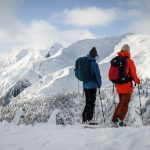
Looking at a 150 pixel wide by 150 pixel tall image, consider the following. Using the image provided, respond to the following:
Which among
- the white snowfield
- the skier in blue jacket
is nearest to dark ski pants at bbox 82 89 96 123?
the skier in blue jacket

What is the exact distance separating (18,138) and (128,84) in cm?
424

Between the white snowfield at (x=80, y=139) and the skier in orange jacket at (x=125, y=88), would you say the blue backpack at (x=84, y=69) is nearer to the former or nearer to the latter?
the skier in orange jacket at (x=125, y=88)

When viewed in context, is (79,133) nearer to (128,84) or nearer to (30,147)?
(30,147)

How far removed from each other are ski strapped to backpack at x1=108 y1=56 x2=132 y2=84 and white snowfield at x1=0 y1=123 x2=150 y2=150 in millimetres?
2193

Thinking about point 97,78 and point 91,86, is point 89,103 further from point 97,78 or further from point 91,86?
point 97,78

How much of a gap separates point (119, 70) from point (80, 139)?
3.63 meters

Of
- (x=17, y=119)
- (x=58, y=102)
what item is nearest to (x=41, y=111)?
(x=58, y=102)

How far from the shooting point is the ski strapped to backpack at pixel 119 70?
46.9ft

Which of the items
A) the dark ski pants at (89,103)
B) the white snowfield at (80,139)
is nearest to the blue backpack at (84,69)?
the dark ski pants at (89,103)

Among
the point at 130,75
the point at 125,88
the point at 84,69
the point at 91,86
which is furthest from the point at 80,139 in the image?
the point at 84,69

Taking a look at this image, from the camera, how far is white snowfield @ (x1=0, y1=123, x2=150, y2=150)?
1066cm

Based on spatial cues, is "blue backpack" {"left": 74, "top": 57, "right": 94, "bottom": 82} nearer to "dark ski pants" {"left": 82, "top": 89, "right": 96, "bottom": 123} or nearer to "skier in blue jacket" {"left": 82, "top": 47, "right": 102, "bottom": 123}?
"skier in blue jacket" {"left": 82, "top": 47, "right": 102, "bottom": 123}

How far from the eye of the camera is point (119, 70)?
14.4 metres

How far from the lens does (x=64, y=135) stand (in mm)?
12680
